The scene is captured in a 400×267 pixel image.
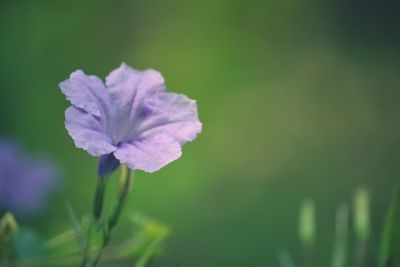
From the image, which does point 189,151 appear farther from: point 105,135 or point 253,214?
point 105,135

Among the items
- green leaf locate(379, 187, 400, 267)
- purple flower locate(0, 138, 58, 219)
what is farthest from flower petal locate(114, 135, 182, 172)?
purple flower locate(0, 138, 58, 219)

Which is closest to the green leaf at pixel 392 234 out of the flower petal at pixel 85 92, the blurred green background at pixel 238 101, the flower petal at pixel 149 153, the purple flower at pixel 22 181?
the flower petal at pixel 149 153

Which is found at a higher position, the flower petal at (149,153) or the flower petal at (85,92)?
the flower petal at (85,92)

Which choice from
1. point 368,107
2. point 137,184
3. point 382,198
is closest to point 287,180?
point 382,198

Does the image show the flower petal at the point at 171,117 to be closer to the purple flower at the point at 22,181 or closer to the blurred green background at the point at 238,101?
the purple flower at the point at 22,181

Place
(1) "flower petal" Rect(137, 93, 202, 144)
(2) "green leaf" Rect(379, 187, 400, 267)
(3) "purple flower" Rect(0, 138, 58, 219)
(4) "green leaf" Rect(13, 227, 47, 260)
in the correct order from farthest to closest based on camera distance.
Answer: (3) "purple flower" Rect(0, 138, 58, 219), (4) "green leaf" Rect(13, 227, 47, 260), (1) "flower petal" Rect(137, 93, 202, 144), (2) "green leaf" Rect(379, 187, 400, 267)

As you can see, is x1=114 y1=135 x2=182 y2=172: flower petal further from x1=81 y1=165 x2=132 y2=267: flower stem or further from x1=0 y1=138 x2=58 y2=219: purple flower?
x1=0 y1=138 x2=58 y2=219: purple flower

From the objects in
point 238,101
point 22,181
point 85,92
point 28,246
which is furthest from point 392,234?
point 238,101
